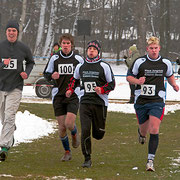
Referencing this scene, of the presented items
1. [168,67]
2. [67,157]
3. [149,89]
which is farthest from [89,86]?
[67,157]

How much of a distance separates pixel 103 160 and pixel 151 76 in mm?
1672

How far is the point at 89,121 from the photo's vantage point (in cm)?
822

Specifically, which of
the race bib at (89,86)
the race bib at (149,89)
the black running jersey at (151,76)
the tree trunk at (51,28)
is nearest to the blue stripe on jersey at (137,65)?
the black running jersey at (151,76)

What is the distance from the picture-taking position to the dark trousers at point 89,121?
8.20m

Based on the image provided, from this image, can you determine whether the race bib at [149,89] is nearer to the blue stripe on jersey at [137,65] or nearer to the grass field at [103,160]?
the blue stripe on jersey at [137,65]

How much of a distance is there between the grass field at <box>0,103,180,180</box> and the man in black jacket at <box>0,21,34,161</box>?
0.52 m

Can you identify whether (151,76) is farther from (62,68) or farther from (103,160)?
(103,160)

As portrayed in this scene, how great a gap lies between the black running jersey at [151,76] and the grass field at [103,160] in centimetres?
103

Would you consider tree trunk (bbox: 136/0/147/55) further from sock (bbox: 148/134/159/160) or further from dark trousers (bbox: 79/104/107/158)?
sock (bbox: 148/134/159/160)

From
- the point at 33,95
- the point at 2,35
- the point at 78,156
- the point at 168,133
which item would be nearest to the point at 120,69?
the point at 2,35

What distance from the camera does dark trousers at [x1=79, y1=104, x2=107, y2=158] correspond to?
820 centimetres

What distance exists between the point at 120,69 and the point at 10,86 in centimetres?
3837

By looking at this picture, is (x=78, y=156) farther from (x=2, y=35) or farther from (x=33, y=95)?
(x=2, y=35)

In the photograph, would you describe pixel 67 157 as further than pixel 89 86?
Yes
